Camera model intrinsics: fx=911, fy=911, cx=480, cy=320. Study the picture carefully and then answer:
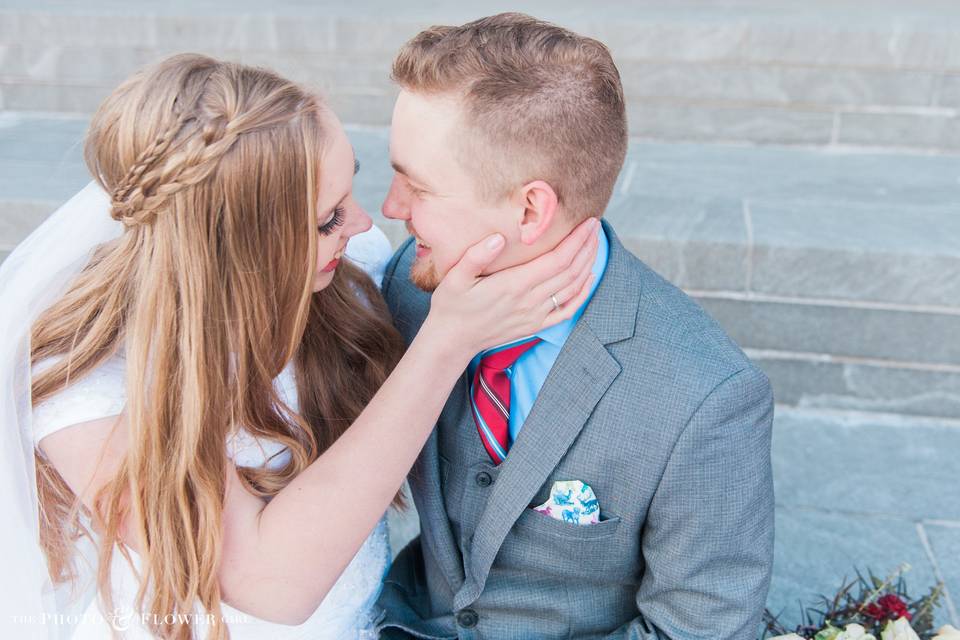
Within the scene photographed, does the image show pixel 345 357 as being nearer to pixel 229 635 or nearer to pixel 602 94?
pixel 229 635

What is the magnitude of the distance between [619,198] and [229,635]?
7.15 feet

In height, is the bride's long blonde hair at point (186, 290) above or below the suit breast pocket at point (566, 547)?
above

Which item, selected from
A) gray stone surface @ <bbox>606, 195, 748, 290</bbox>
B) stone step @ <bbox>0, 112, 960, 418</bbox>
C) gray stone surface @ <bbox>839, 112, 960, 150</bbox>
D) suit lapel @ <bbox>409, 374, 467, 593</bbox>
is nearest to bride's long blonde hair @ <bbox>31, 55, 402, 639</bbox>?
suit lapel @ <bbox>409, 374, 467, 593</bbox>

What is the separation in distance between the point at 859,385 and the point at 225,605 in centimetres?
234

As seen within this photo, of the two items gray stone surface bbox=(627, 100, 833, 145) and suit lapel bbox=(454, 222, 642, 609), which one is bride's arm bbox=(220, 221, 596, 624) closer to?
suit lapel bbox=(454, 222, 642, 609)

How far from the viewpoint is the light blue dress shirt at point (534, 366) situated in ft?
5.31

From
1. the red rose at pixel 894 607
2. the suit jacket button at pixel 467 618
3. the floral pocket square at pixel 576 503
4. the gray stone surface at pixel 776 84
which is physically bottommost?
the suit jacket button at pixel 467 618

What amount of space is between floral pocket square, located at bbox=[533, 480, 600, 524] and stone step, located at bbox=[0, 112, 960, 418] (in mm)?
1557

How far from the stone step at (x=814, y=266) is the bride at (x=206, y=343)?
61.6 inches

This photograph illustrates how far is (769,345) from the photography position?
3.12 meters

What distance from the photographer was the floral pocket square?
1554mm

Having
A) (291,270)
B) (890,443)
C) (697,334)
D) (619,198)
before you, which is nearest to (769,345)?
(890,443)

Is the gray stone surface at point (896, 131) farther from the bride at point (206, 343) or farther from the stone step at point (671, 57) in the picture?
the bride at point (206, 343)

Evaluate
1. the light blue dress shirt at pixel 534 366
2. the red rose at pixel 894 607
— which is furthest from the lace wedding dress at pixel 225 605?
the red rose at pixel 894 607
